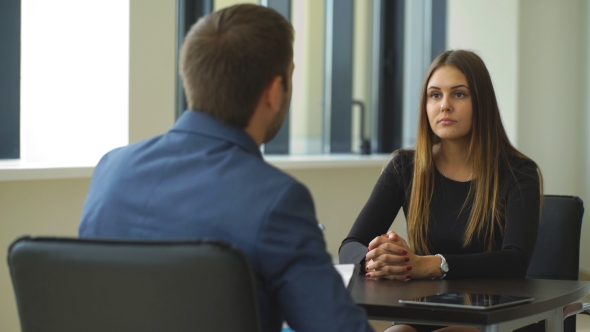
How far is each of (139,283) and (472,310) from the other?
28.7 inches

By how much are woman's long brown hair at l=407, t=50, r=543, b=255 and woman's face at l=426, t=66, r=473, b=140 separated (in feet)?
0.06

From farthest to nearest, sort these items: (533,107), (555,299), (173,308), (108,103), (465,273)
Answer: (533,107) < (108,103) < (465,273) < (555,299) < (173,308)

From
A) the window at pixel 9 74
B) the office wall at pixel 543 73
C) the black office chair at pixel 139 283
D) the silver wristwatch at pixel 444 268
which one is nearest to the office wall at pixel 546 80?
the office wall at pixel 543 73

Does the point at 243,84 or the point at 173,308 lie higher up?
the point at 243,84

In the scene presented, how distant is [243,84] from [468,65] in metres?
1.35

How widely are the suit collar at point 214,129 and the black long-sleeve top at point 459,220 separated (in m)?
0.93

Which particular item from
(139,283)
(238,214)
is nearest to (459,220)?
(238,214)

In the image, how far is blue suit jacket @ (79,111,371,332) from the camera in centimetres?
100

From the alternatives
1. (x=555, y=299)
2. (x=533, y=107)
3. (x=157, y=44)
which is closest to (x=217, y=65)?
(x=555, y=299)

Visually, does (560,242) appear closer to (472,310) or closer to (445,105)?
(445,105)

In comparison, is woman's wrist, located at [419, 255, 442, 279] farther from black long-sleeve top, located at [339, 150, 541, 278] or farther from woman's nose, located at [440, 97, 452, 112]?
woman's nose, located at [440, 97, 452, 112]

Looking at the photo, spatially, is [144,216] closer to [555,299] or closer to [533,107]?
[555,299]

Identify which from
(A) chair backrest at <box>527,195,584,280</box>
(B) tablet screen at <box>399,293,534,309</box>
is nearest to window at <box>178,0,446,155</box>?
(A) chair backrest at <box>527,195,584,280</box>

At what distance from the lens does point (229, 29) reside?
43.8 inches
